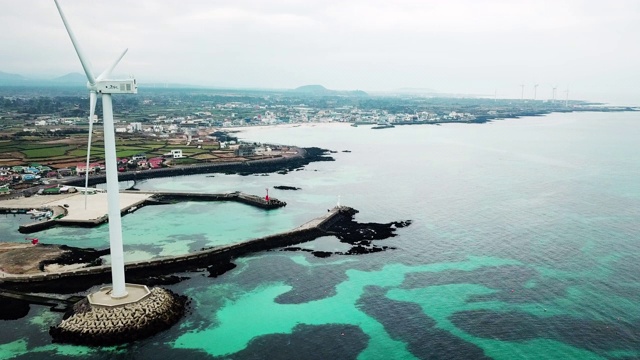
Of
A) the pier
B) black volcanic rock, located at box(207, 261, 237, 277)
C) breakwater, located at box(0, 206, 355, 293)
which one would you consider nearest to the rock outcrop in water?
breakwater, located at box(0, 206, 355, 293)

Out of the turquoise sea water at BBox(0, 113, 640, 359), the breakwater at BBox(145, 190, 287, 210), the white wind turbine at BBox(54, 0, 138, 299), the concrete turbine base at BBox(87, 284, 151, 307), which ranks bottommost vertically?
the turquoise sea water at BBox(0, 113, 640, 359)

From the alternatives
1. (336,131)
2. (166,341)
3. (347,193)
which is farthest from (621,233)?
(336,131)

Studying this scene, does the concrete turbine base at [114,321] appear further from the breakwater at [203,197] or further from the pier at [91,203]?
the breakwater at [203,197]

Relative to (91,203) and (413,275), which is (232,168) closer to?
(91,203)

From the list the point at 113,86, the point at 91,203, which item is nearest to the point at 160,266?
the point at 113,86

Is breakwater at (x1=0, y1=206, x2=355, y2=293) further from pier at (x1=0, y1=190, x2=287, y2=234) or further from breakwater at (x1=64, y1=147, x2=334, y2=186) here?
breakwater at (x1=64, y1=147, x2=334, y2=186)

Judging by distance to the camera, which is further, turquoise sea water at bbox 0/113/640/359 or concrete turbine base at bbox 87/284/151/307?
concrete turbine base at bbox 87/284/151/307

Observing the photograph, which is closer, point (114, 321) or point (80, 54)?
point (80, 54)

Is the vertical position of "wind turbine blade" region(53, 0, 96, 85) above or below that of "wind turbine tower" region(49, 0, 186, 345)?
above
